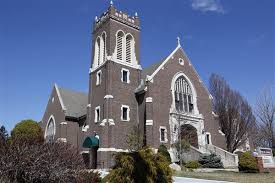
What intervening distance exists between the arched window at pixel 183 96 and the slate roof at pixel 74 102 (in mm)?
11390

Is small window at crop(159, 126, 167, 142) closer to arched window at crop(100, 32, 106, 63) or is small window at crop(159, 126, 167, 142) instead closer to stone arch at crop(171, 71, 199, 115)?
stone arch at crop(171, 71, 199, 115)

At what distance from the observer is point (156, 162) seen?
37.2 ft

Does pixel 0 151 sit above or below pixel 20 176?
above

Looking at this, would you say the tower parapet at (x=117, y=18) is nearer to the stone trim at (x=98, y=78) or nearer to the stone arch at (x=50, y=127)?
the stone trim at (x=98, y=78)

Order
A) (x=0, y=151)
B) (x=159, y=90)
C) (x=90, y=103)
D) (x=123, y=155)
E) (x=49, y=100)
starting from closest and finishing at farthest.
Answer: (x=0, y=151) < (x=123, y=155) < (x=159, y=90) < (x=90, y=103) < (x=49, y=100)

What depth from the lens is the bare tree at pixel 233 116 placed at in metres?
40.3

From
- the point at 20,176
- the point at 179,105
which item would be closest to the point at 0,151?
the point at 20,176

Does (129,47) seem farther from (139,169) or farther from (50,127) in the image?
(139,169)

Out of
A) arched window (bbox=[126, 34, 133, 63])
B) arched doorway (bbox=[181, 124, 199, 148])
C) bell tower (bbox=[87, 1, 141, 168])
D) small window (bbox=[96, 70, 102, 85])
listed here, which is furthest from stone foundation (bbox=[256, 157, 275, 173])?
small window (bbox=[96, 70, 102, 85])

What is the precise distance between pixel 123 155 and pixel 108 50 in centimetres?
2327

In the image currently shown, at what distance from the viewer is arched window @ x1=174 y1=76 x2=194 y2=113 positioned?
3375 centimetres

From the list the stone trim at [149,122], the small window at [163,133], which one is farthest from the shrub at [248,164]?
the stone trim at [149,122]

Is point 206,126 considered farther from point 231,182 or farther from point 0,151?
point 0,151

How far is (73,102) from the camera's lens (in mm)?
42219
